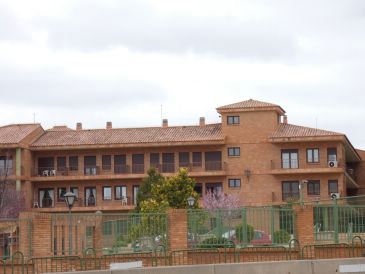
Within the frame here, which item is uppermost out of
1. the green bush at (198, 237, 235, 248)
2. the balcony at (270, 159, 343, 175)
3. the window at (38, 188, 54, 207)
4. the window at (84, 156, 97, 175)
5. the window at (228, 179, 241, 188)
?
the window at (84, 156, 97, 175)

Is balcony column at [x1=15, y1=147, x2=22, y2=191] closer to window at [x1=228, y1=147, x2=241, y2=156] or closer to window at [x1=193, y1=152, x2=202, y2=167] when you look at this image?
window at [x1=193, y1=152, x2=202, y2=167]

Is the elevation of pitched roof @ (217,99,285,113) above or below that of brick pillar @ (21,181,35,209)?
above

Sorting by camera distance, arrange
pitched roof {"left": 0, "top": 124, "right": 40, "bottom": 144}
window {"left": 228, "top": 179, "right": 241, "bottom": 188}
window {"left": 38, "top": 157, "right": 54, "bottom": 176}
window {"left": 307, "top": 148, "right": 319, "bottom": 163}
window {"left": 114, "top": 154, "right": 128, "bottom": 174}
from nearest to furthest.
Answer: window {"left": 307, "top": 148, "right": 319, "bottom": 163} → window {"left": 228, "top": 179, "right": 241, "bottom": 188} → window {"left": 114, "top": 154, "right": 128, "bottom": 174} → pitched roof {"left": 0, "top": 124, "right": 40, "bottom": 144} → window {"left": 38, "top": 157, "right": 54, "bottom": 176}

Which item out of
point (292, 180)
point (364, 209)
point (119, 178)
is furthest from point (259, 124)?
point (364, 209)

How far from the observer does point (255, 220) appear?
27047mm

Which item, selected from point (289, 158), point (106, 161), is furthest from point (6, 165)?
point (289, 158)

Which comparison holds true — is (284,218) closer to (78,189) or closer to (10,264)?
(10,264)

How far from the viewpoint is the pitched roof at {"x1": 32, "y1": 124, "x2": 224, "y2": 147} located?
7612 cm

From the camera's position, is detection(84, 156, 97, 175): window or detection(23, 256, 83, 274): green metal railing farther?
detection(84, 156, 97, 175): window

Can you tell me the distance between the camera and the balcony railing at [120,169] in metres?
75.6

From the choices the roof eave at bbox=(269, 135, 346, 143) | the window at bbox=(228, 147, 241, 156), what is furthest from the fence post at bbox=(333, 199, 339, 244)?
the window at bbox=(228, 147, 241, 156)

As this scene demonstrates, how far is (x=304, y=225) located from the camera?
86.3 feet

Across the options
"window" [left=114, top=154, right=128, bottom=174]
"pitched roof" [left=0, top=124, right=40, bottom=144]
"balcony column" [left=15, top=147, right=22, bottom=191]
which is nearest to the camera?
"balcony column" [left=15, top=147, right=22, bottom=191]

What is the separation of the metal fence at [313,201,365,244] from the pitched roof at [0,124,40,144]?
52.4m
